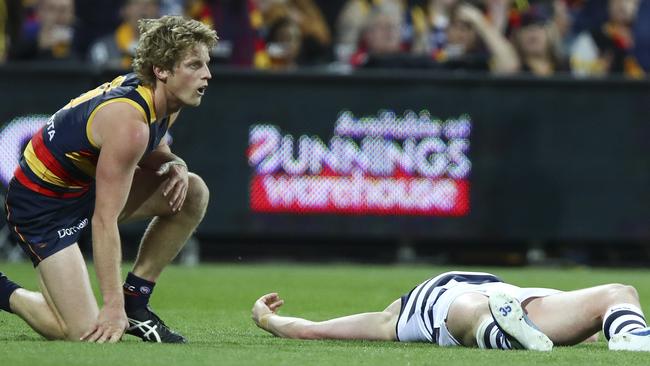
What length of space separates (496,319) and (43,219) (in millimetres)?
2511

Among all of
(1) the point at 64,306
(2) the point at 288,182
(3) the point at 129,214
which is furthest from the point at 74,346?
(2) the point at 288,182

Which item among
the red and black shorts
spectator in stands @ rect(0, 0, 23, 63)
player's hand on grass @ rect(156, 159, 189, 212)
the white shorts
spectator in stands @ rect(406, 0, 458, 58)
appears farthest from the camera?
spectator in stands @ rect(406, 0, 458, 58)

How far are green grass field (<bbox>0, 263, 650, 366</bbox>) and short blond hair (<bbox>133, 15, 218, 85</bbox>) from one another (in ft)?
4.61

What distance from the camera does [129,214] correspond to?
7934 millimetres

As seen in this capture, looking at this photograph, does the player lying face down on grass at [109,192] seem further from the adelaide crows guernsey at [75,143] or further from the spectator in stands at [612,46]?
the spectator in stands at [612,46]

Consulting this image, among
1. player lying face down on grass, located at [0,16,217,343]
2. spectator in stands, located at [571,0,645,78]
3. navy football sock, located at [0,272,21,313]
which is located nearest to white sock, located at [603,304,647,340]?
player lying face down on grass, located at [0,16,217,343]

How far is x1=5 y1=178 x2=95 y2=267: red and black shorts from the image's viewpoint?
7.48 metres

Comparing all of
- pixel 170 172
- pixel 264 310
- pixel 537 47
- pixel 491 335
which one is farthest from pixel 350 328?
pixel 537 47

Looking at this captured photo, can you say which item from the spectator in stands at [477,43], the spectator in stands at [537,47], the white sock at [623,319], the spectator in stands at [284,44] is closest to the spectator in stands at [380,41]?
the spectator in stands at [477,43]

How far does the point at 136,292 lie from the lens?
25.0 feet

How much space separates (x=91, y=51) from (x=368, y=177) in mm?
3466

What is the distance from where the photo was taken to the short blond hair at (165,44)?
716 centimetres

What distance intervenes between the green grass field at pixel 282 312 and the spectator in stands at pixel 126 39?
2.42 meters

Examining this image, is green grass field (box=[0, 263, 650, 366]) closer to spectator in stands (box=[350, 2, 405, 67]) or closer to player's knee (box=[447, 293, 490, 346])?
player's knee (box=[447, 293, 490, 346])
